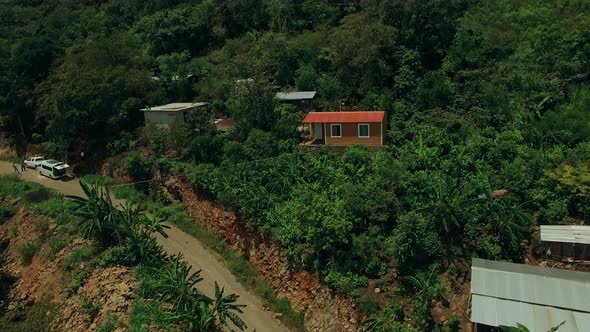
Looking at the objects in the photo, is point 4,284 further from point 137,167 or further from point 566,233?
point 566,233

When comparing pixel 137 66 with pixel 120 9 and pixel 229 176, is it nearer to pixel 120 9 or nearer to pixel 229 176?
pixel 229 176

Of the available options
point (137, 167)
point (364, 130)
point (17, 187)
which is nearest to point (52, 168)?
point (17, 187)

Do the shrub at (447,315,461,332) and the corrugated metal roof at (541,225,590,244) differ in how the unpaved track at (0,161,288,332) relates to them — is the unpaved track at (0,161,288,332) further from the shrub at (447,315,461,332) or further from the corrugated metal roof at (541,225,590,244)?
the corrugated metal roof at (541,225,590,244)

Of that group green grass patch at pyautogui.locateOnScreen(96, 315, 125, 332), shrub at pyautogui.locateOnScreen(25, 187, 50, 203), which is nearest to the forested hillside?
shrub at pyautogui.locateOnScreen(25, 187, 50, 203)

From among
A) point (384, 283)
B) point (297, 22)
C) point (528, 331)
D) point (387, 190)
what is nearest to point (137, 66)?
point (297, 22)

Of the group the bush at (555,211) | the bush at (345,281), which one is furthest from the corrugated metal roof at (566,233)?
the bush at (345,281)
